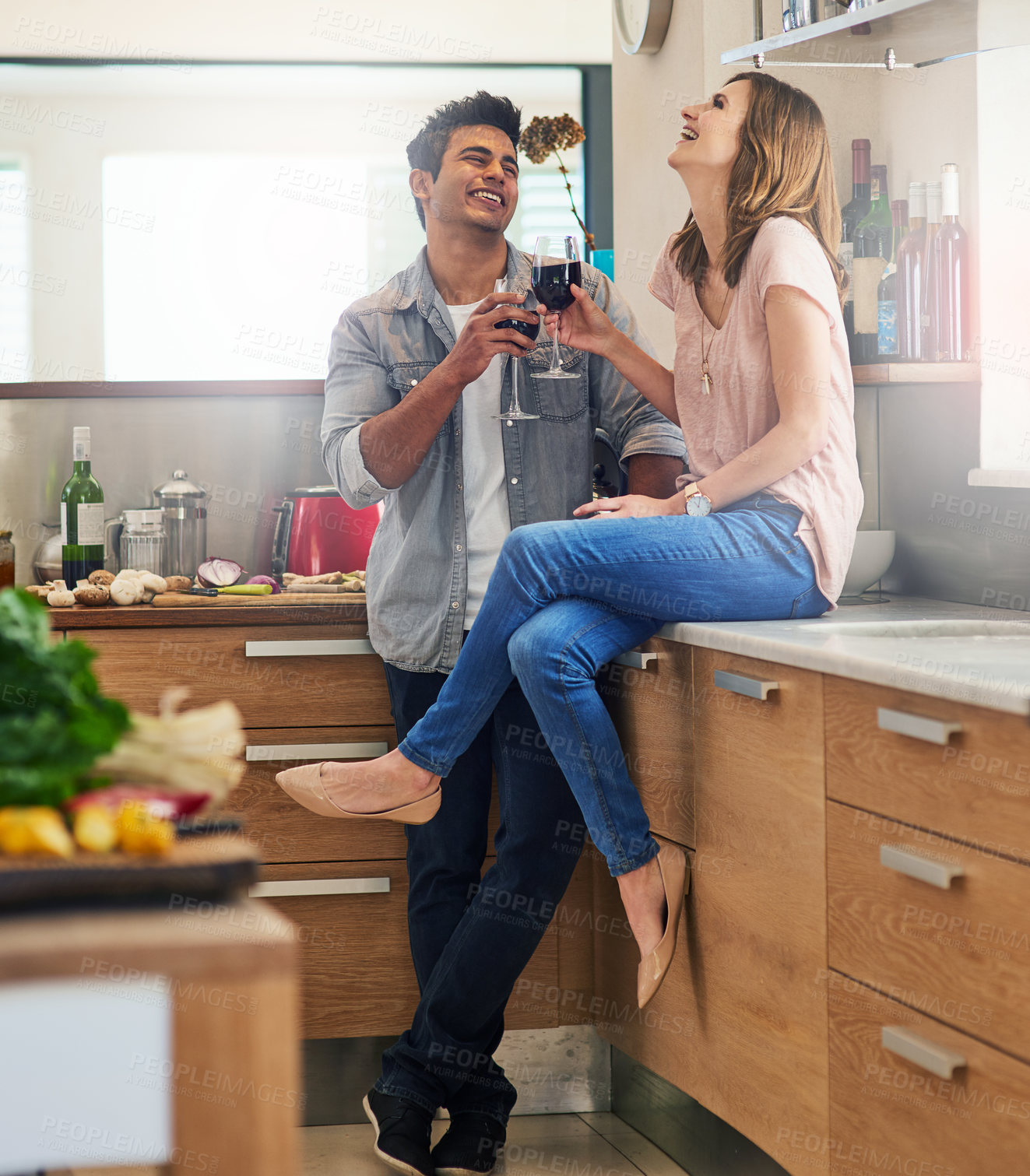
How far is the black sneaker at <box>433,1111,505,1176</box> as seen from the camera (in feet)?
6.29

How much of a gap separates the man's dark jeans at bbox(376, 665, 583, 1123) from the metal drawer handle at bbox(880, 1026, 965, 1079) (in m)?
0.67

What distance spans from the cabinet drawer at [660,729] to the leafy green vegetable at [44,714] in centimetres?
110

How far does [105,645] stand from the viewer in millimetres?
2068

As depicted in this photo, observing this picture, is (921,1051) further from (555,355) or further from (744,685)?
(555,355)

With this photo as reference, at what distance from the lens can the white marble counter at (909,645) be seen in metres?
1.20

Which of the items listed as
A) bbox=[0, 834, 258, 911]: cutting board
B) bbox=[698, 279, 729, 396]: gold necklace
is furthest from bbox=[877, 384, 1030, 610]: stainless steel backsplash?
bbox=[0, 834, 258, 911]: cutting board

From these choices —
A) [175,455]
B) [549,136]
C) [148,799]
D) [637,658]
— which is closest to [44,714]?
[148,799]

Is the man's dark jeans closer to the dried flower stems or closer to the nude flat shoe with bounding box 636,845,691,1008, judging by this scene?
the nude flat shoe with bounding box 636,845,691,1008

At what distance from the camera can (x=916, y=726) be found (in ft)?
4.13

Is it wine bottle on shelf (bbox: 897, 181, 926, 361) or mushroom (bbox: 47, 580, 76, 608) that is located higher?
wine bottle on shelf (bbox: 897, 181, 926, 361)

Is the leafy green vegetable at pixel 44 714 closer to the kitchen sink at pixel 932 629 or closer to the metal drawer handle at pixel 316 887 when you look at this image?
the kitchen sink at pixel 932 629

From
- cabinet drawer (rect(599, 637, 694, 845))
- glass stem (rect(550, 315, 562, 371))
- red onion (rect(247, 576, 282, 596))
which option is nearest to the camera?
cabinet drawer (rect(599, 637, 694, 845))

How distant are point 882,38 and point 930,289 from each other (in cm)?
40

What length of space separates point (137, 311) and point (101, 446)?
0.62 metres
